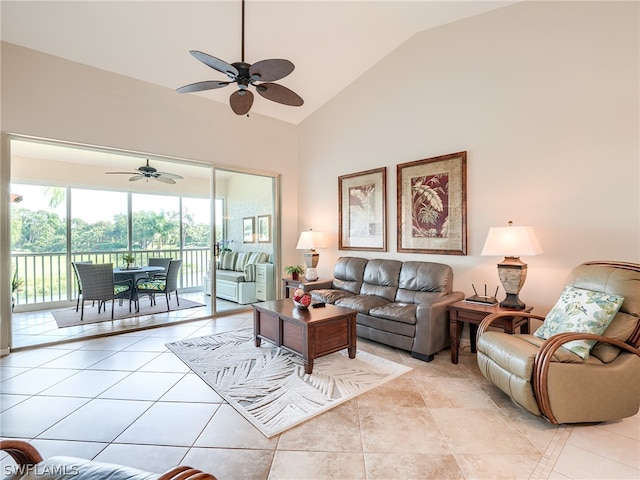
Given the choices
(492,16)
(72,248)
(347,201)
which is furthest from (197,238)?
(492,16)

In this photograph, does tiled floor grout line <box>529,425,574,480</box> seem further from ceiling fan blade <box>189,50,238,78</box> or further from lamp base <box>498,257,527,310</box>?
ceiling fan blade <box>189,50,238,78</box>

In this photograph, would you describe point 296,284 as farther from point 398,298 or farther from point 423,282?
point 423,282

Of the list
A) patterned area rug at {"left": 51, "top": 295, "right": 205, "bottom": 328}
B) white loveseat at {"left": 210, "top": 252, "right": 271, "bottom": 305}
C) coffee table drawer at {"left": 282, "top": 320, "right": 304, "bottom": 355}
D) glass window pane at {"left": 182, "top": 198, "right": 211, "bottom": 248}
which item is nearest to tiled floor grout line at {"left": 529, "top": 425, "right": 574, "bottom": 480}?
coffee table drawer at {"left": 282, "top": 320, "right": 304, "bottom": 355}

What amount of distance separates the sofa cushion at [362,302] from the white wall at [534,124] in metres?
0.80

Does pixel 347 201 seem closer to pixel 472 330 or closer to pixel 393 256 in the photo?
pixel 393 256

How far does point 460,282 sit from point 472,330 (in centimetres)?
57

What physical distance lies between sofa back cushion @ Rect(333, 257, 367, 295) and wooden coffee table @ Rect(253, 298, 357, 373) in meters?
1.14

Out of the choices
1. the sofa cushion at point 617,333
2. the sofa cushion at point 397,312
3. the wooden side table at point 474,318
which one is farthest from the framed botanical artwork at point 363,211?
the sofa cushion at point 617,333

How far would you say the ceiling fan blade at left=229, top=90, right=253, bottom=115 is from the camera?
2822 mm

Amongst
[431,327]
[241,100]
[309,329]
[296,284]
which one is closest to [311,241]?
[296,284]

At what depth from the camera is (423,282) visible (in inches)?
145

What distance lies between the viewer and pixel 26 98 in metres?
3.35

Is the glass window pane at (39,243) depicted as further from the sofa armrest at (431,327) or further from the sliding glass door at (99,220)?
the sofa armrest at (431,327)

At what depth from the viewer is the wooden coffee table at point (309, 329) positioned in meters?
2.81
